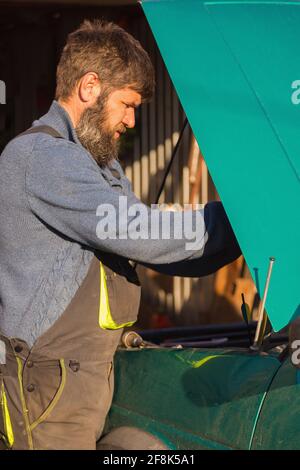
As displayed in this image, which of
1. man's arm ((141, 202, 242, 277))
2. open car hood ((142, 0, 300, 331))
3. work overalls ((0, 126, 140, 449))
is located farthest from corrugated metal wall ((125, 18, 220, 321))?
open car hood ((142, 0, 300, 331))

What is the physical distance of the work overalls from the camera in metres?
2.49

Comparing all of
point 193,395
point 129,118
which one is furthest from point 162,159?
point 193,395

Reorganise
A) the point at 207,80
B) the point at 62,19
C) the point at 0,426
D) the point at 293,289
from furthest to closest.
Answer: the point at 62,19 < the point at 0,426 < the point at 207,80 < the point at 293,289

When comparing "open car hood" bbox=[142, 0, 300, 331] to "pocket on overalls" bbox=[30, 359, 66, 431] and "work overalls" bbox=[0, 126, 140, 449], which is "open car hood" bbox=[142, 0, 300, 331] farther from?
"pocket on overalls" bbox=[30, 359, 66, 431]

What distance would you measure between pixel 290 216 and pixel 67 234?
61 cm

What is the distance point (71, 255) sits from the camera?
252 cm

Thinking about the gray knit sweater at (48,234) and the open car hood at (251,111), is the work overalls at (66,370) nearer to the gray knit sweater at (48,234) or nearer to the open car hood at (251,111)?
the gray knit sweater at (48,234)

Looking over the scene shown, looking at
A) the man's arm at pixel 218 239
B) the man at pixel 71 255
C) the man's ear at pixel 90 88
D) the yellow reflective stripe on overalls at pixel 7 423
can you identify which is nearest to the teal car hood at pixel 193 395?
the man at pixel 71 255

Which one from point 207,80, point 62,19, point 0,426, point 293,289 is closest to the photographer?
point 293,289

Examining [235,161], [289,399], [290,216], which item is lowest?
[289,399]

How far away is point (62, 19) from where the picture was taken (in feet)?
25.1

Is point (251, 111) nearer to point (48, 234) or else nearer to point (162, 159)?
point (48, 234)
